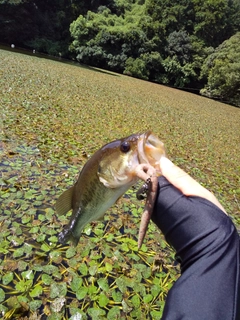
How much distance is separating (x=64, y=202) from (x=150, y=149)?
555 mm

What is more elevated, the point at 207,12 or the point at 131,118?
the point at 207,12

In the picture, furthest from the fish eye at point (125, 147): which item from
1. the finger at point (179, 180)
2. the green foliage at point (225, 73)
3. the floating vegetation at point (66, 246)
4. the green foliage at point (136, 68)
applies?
the green foliage at point (136, 68)

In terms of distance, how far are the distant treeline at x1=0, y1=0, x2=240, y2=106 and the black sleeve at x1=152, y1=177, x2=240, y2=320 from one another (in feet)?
75.8

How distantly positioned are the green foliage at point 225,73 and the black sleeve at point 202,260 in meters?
22.0

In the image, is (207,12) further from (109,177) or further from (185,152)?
(109,177)

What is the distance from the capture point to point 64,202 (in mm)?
1340

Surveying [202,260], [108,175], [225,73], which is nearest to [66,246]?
[108,175]

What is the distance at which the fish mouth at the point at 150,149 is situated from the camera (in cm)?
97

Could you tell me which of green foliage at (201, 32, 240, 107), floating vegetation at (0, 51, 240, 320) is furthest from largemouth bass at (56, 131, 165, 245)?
green foliage at (201, 32, 240, 107)

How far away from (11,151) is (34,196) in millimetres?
1189

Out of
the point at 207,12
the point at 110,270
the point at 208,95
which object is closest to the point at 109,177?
Result: the point at 110,270

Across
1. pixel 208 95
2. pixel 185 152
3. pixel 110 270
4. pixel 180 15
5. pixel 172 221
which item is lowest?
pixel 208 95

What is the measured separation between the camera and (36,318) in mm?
1727

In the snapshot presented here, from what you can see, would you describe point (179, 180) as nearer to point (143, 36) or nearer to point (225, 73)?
point (225, 73)
